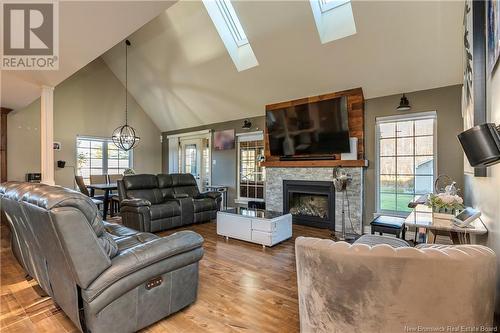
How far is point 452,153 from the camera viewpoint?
3.81m

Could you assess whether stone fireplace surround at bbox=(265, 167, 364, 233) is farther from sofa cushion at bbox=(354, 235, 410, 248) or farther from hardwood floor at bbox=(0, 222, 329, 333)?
sofa cushion at bbox=(354, 235, 410, 248)

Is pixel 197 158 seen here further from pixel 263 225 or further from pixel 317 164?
pixel 263 225

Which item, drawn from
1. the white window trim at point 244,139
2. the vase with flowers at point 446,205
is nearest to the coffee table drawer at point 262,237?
the vase with flowers at point 446,205

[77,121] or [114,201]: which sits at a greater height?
[77,121]

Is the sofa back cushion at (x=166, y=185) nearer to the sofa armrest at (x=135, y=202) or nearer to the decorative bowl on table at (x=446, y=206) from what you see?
the sofa armrest at (x=135, y=202)

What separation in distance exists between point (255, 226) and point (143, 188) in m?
2.47

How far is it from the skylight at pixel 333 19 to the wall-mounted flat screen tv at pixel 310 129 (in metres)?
1.08

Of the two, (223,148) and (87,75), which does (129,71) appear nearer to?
(87,75)

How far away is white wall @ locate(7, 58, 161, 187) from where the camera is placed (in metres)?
6.06

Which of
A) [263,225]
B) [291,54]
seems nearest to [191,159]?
[291,54]

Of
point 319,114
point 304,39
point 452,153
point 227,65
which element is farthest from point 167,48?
point 452,153

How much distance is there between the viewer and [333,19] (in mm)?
3896

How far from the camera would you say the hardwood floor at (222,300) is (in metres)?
1.85

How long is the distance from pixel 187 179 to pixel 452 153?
4828 mm
